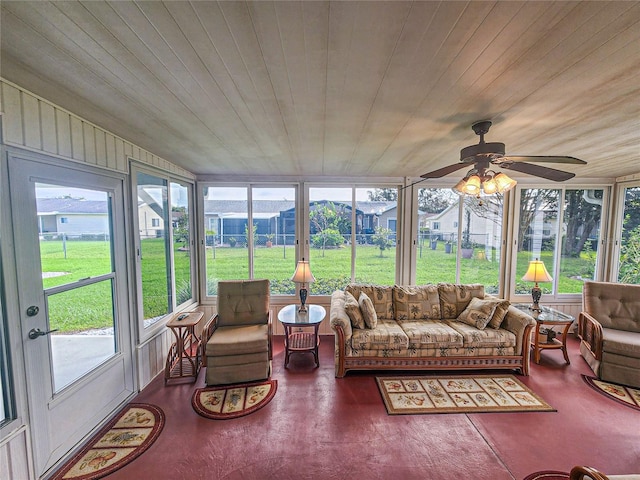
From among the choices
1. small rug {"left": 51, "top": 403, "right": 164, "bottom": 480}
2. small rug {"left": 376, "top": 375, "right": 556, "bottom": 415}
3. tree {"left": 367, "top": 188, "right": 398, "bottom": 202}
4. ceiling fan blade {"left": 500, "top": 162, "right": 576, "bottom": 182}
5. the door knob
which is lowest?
small rug {"left": 376, "top": 375, "right": 556, "bottom": 415}

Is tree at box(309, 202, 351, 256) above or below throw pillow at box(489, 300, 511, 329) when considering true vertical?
above

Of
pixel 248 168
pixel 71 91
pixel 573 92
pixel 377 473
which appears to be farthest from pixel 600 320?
pixel 71 91

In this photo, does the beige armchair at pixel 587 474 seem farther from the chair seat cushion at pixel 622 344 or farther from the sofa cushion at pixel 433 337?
the chair seat cushion at pixel 622 344

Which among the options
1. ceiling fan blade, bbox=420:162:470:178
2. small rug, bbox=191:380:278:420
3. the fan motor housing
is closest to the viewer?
the fan motor housing

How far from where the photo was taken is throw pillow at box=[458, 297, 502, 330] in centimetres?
325

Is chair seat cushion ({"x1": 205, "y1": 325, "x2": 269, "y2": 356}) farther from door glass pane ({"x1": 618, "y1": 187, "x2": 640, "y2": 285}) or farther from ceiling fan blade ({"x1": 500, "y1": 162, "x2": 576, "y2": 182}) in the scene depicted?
door glass pane ({"x1": 618, "y1": 187, "x2": 640, "y2": 285})

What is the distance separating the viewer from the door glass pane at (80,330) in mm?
1971

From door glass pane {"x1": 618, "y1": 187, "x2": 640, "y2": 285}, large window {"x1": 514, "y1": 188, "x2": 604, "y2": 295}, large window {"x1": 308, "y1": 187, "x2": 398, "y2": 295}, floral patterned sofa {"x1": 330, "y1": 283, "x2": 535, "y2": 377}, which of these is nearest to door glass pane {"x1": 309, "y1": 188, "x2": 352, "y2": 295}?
large window {"x1": 308, "y1": 187, "x2": 398, "y2": 295}

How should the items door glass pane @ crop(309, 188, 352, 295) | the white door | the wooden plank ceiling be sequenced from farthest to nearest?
door glass pane @ crop(309, 188, 352, 295), the white door, the wooden plank ceiling

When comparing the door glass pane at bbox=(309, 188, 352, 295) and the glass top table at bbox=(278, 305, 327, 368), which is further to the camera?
the door glass pane at bbox=(309, 188, 352, 295)

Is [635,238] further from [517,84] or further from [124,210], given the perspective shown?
[124,210]

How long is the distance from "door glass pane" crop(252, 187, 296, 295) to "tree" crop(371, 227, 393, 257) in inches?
54.5

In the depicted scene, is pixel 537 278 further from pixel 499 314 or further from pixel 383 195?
pixel 383 195

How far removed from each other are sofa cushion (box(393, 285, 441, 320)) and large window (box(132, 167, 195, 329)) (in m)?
3.05
